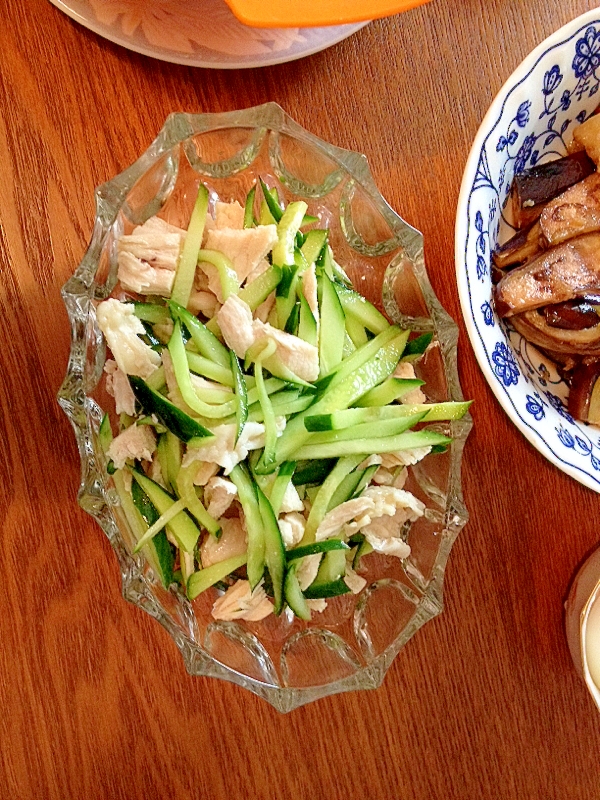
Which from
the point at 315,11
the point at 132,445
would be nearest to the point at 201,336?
the point at 132,445

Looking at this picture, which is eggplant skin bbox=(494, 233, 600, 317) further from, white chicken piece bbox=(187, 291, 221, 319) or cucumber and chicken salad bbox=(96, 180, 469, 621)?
white chicken piece bbox=(187, 291, 221, 319)

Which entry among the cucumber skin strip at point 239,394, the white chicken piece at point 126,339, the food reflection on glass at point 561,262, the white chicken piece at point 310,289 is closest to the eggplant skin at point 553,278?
the food reflection on glass at point 561,262

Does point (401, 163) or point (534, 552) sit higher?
point (401, 163)

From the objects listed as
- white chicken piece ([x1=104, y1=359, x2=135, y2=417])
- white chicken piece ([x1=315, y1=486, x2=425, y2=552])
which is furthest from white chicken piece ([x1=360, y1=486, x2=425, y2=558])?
white chicken piece ([x1=104, y1=359, x2=135, y2=417])

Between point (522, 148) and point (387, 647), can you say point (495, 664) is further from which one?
point (522, 148)

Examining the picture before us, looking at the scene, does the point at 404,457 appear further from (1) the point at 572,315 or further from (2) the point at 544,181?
(2) the point at 544,181

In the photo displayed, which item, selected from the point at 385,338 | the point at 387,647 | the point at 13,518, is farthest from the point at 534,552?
the point at 13,518

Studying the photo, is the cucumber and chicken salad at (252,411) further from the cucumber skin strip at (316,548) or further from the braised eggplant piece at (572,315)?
the braised eggplant piece at (572,315)
